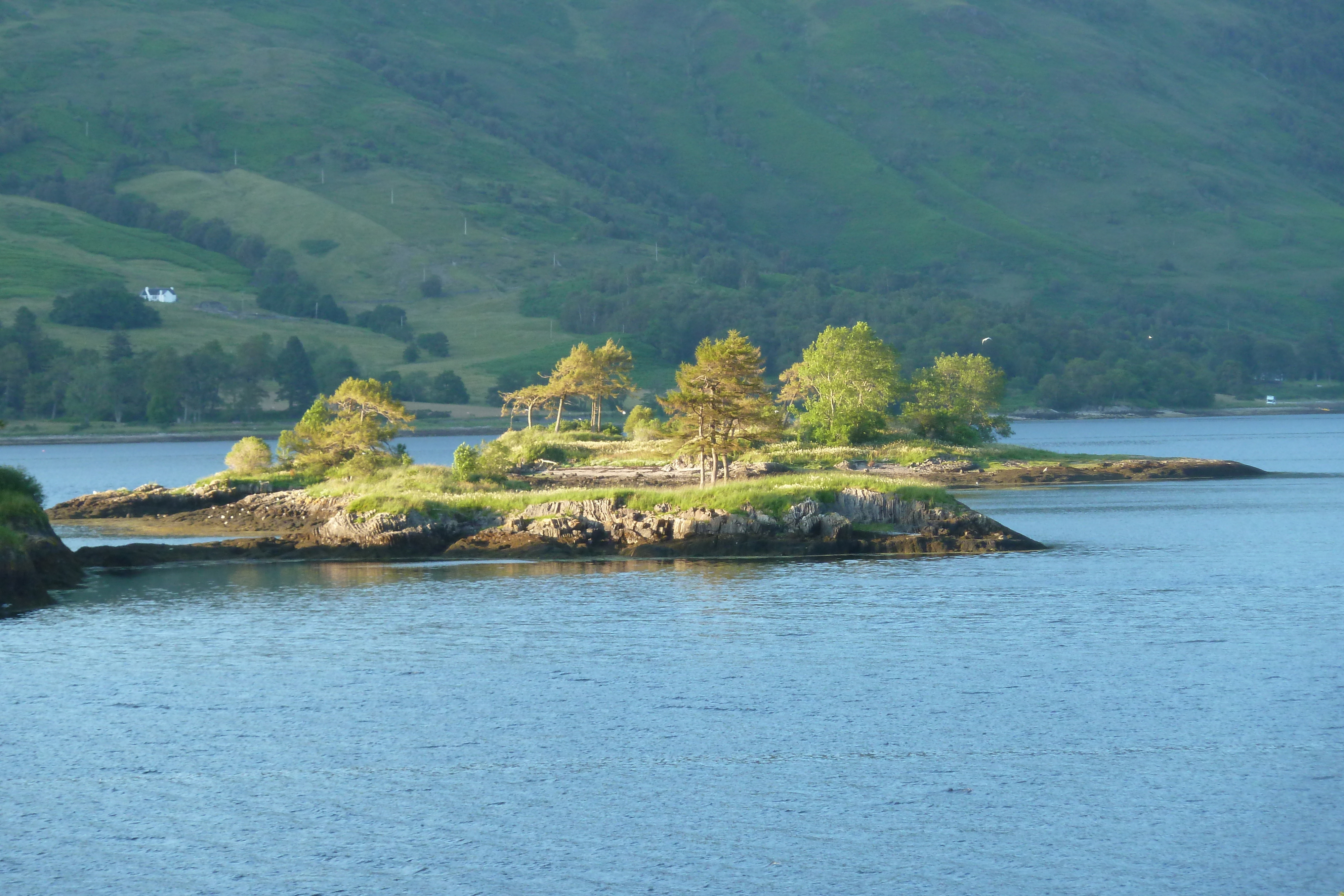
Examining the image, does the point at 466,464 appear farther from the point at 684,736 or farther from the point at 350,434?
the point at 684,736

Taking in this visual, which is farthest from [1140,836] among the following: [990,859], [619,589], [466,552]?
[466,552]

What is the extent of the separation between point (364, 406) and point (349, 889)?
68.9m

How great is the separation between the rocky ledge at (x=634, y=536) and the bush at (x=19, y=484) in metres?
3.70

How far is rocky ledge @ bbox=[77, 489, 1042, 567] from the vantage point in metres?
61.0

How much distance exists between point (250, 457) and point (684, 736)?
67106mm

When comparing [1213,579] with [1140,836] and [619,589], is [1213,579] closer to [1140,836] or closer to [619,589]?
[619,589]

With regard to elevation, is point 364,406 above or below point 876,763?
above

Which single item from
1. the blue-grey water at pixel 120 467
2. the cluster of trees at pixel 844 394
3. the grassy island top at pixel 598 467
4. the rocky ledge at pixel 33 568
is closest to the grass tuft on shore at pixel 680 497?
the grassy island top at pixel 598 467

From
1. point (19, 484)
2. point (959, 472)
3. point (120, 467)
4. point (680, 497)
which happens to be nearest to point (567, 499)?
point (680, 497)

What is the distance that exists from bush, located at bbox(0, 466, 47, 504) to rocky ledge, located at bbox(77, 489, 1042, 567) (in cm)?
370

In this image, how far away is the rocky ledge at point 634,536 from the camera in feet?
200

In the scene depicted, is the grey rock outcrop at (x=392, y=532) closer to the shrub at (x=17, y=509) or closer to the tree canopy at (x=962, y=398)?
the shrub at (x=17, y=509)

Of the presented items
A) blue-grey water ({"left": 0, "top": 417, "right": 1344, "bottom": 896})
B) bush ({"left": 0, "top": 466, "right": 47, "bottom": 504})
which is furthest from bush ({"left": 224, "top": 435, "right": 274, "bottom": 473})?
blue-grey water ({"left": 0, "top": 417, "right": 1344, "bottom": 896})

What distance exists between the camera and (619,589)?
51750mm
